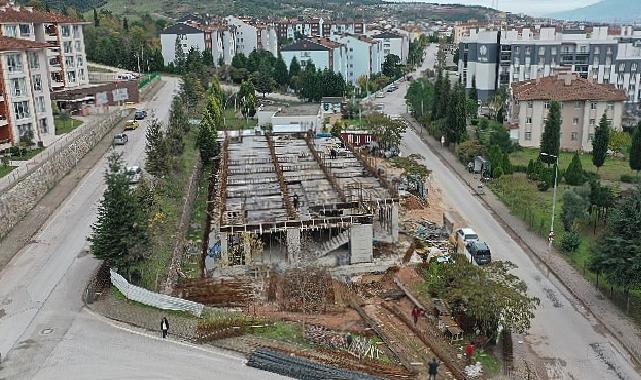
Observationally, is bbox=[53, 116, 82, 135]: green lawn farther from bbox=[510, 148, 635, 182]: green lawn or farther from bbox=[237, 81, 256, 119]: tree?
bbox=[510, 148, 635, 182]: green lawn

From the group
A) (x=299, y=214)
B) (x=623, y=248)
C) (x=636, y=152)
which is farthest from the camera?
(x=636, y=152)

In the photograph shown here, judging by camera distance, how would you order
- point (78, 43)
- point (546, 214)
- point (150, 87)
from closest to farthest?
1. point (546, 214)
2. point (78, 43)
3. point (150, 87)

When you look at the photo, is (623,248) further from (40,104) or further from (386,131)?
(40,104)

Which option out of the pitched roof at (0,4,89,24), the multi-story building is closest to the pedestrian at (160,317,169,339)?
the pitched roof at (0,4,89,24)

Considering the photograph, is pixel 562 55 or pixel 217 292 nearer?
pixel 217 292

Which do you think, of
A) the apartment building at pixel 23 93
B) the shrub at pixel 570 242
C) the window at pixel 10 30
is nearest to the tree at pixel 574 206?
the shrub at pixel 570 242

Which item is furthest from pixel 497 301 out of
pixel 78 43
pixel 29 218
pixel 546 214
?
pixel 78 43

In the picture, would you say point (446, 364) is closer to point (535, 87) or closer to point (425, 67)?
point (535, 87)

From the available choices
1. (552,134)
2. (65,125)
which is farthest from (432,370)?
(65,125)
